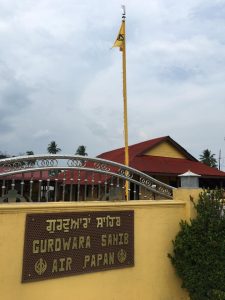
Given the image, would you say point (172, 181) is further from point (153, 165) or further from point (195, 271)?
point (195, 271)

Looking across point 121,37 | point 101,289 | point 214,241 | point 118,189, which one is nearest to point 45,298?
point 101,289

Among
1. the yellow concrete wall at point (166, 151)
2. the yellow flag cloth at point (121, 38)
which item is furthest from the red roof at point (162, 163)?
the yellow flag cloth at point (121, 38)

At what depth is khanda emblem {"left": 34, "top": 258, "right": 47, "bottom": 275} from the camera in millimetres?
4152

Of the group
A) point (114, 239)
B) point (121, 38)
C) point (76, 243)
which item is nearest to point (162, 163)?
point (121, 38)

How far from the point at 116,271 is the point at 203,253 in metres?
1.37

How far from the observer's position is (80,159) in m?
4.93

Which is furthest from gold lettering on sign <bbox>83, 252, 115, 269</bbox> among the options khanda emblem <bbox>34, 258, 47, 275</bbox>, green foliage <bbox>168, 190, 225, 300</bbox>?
green foliage <bbox>168, 190, 225, 300</bbox>

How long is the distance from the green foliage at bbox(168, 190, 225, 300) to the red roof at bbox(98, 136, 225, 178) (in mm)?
10970

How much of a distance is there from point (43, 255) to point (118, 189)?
60.8 inches

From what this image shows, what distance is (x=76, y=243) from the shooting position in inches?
179

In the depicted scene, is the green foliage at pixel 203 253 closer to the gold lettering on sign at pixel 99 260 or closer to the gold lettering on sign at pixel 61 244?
the gold lettering on sign at pixel 99 260

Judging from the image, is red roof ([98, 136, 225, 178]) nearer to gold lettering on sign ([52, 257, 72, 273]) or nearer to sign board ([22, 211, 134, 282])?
sign board ([22, 211, 134, 282])

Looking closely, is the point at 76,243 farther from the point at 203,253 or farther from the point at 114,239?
the point at 203,253

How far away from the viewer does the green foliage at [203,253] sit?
5.08 metres
